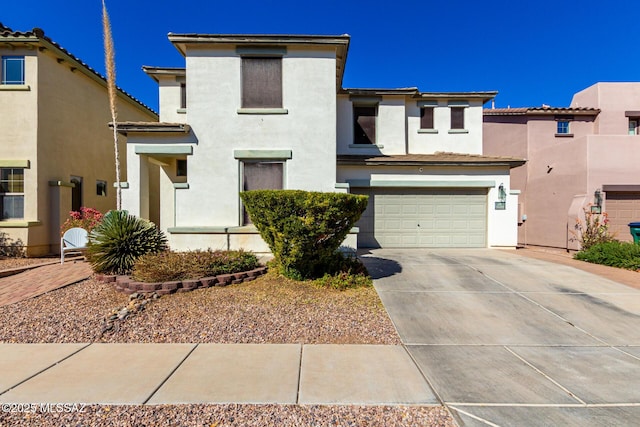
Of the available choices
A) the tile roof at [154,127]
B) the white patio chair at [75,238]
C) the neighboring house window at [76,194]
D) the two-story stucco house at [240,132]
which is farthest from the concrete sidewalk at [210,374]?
the neighboring house window at [76,194]

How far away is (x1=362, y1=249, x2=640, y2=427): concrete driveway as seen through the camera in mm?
3131

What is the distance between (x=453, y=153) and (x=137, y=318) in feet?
41.5

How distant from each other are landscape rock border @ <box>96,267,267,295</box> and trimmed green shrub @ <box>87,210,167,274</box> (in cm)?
31

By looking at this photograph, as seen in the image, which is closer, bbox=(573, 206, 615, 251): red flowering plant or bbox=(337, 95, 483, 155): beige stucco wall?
bbox=(573, 206, 615, 251): red flowering plant

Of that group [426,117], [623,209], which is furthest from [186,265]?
[623,209]

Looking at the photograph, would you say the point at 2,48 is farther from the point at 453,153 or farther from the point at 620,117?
the point at 620,117

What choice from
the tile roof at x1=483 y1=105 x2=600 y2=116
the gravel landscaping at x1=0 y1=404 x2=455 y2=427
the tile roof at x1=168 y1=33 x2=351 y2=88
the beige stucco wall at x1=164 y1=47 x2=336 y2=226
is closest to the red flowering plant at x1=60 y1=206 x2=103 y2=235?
the beige stucco wall at x1=164 y1=47 x2=336 y2=226

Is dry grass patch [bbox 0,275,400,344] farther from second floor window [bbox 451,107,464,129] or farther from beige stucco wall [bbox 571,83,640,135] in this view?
beige stucco wall [bbox 571,83,640,135]

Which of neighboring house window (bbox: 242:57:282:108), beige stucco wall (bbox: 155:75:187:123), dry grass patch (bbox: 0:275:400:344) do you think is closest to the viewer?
dry grass patch (bbox: 0:275:400:344)

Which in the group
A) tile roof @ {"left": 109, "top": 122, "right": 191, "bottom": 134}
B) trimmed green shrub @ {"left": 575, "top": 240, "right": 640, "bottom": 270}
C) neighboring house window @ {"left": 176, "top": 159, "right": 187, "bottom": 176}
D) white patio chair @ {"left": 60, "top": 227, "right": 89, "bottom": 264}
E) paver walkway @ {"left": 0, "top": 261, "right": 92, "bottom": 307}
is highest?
tile roof @ {"left": 109, "top": 122, "right": 191, "bottom": 134}

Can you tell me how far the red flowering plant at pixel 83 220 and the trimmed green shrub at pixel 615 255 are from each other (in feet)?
50.0

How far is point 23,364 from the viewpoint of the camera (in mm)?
3867

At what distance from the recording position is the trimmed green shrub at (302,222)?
6.20m

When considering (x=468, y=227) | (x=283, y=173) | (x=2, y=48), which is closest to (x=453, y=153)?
(x=468, y=227)
